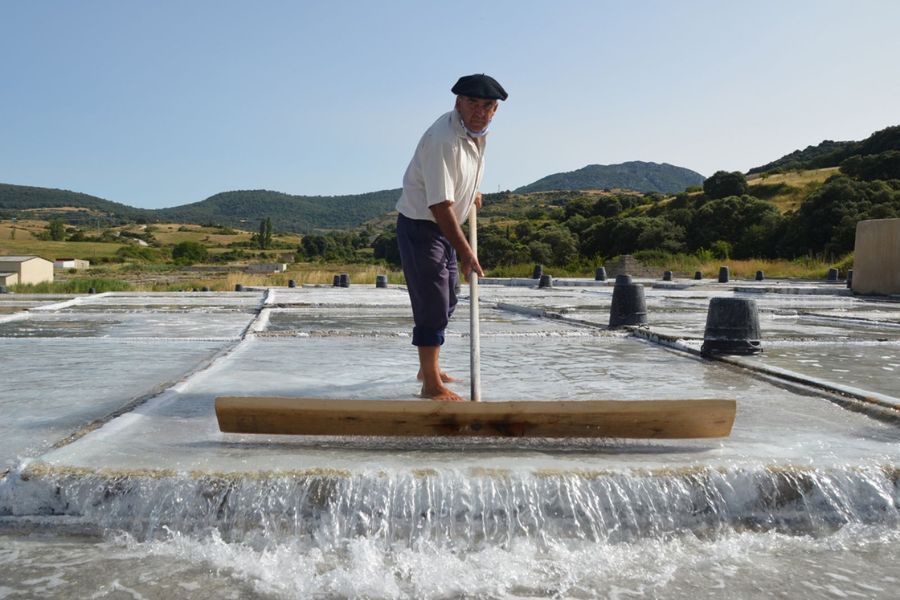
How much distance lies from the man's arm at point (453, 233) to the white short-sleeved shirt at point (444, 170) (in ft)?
0.11

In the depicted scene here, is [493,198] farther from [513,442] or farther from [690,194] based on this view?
[513,442]

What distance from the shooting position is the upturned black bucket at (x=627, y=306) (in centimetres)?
691

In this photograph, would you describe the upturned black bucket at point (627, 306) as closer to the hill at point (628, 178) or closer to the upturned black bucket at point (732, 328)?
the upturned black bucket at point (732, 328)

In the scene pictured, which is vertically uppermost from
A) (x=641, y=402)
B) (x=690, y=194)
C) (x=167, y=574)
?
(x=690, y=194)

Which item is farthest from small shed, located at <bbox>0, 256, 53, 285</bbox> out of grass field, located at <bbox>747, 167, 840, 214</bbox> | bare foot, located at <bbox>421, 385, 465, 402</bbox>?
grass field, located at <bbox>747, 167, 840, 214</bbox>

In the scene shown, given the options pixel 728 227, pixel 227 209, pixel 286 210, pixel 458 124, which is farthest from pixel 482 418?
pixel 227 209

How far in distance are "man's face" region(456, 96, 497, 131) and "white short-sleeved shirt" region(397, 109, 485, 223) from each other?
0.04 meters

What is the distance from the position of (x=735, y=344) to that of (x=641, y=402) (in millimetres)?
2524

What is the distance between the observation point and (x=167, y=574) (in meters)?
1.99

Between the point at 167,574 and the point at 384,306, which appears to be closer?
the point at 167,574

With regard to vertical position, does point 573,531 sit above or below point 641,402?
below

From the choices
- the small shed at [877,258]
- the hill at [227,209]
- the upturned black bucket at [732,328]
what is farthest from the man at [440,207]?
the hill at [227,209]

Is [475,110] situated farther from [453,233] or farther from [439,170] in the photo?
[453,233]

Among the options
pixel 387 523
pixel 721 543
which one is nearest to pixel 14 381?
pixel 387 523
